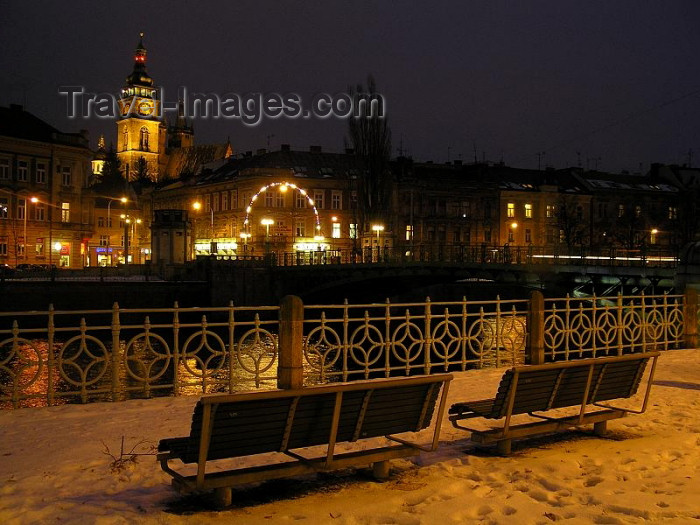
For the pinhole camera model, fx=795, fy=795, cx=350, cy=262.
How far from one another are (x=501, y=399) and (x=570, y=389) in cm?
103

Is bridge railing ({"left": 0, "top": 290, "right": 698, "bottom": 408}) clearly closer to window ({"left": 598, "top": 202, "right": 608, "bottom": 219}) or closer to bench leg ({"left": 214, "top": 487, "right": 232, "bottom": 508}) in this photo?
bench leg ({"left": 214, "top": 487, "right": 232, "bottom": 508})

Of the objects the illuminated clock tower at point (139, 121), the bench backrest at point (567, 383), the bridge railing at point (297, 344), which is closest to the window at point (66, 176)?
the bridge railing at point (297, 344)

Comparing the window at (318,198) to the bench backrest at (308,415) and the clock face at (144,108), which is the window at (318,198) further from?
the clock face at (144,108)

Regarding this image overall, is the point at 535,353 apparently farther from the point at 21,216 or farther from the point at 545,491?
the point at 21,216

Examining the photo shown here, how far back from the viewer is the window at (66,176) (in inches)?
2803

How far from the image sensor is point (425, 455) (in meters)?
8.05

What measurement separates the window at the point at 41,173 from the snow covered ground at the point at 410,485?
64.4 m

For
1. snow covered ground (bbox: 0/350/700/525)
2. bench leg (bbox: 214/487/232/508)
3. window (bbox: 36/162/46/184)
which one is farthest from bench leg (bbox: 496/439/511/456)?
window (bbox: 36/162/46/184)

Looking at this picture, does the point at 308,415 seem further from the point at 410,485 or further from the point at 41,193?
→ the point at 41,193

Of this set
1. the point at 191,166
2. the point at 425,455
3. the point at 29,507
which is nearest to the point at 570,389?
the point at 425,455

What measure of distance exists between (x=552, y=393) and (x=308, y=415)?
2.95 metres

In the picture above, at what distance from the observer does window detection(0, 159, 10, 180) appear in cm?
6644

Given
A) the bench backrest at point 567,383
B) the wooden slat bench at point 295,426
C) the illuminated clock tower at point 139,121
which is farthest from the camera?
the illuminated clock tower at point 139,121

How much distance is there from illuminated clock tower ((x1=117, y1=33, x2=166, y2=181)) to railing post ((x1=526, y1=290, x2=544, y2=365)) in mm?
146736
